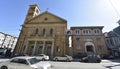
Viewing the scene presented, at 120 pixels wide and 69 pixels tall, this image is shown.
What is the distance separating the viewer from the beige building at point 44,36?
27188 millimetres

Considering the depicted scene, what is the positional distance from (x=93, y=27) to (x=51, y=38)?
1608 cm

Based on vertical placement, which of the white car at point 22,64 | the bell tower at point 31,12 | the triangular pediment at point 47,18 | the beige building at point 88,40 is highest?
the bell tower at point 31,12

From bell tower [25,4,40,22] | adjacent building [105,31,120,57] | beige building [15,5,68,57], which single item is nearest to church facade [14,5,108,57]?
beige building [15,5,68,57]

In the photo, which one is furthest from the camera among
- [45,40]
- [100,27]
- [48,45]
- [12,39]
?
[12,39]

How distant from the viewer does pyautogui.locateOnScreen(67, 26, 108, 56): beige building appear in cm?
2917

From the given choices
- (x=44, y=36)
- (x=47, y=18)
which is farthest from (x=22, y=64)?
(x=47, y=18)

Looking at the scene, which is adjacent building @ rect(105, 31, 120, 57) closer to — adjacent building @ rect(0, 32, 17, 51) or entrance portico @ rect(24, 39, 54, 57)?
entrance portico @ rect(24, 39, 54, 57)

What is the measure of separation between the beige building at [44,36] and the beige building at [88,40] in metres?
4.35

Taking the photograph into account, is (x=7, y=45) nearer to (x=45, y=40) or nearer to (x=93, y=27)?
(x=45, y=40)

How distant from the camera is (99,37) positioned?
30.5 meters

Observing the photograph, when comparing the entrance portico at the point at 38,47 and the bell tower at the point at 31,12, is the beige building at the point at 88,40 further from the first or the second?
the bell tower at the point at 31,12

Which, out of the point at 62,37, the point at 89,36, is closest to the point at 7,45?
the point at 62,37

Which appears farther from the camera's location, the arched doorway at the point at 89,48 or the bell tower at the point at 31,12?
the bell tower at the point at 31,12

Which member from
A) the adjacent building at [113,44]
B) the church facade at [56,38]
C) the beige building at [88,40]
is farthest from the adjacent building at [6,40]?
the adjacent building at [113,44]
